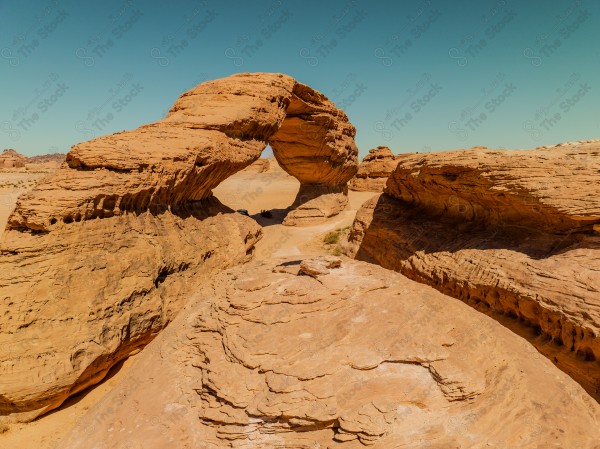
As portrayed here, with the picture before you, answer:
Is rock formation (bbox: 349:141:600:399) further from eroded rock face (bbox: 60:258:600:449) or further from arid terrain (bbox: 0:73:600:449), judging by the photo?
eroded rock face (bbox: 60:258:600:449)

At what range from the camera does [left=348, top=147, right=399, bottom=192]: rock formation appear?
2872 centimetres

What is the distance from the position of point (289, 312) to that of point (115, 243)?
433cm

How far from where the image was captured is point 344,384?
3656 mm

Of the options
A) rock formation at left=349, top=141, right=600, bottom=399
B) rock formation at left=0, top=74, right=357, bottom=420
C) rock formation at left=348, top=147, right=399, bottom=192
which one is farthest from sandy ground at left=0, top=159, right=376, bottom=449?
rock formation at left=349, top=141, right=600, bottom=399

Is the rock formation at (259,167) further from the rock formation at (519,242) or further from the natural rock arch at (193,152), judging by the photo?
the rock formation at (519,242)

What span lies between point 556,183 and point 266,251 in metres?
9.82

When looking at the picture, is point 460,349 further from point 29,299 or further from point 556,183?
point 29,299

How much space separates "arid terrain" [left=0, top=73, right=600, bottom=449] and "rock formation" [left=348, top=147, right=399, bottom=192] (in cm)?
1824

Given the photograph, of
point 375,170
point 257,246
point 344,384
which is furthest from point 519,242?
point 375,170

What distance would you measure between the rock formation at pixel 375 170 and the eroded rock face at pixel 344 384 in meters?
24.6

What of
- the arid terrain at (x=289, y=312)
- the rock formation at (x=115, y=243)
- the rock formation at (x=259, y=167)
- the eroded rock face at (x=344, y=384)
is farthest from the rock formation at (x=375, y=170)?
the eroded rock face at (x=344, y=384)

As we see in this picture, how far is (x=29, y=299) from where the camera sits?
5.54 m

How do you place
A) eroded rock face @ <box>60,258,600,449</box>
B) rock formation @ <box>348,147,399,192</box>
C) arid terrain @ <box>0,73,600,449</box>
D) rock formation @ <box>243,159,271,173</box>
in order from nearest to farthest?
1. eroded rock face @ <box>60,258,600,449</box>
2. arid terrain @ <box>0,73,600,449</box>
3. rock formation @ <box>348,147,399,192</box>
4. rock formation @ <box>243,159,271,173</box>

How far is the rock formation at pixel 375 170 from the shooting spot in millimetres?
28719
